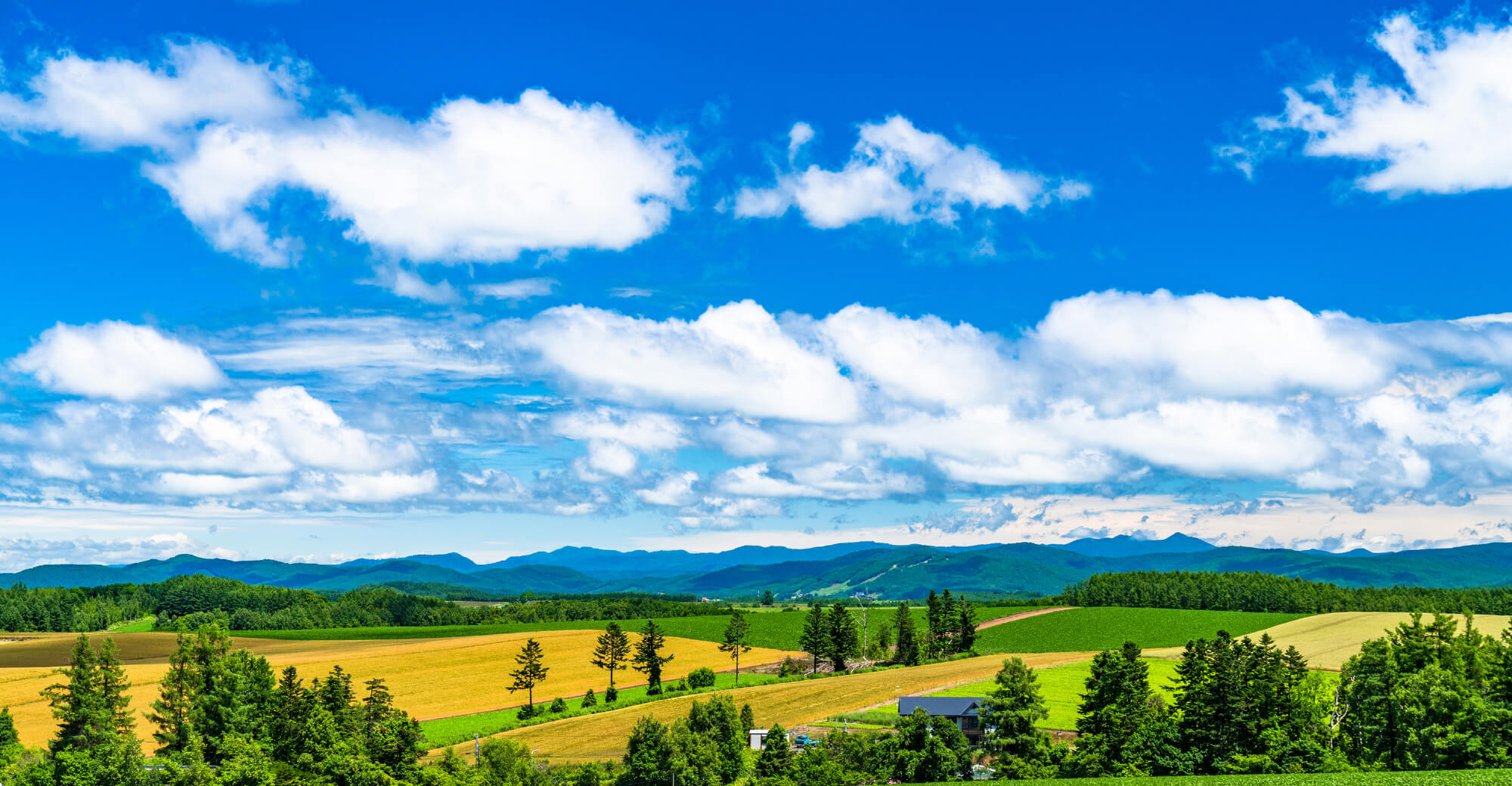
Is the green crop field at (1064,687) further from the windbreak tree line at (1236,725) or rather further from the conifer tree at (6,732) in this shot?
the conifer tree at (6,732)

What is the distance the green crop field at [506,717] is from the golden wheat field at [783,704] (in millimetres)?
3095

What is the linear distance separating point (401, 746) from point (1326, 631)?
15410 cm

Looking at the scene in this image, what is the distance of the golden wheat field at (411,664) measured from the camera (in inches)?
4481

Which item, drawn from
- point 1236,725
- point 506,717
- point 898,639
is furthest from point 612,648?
point 1236,725

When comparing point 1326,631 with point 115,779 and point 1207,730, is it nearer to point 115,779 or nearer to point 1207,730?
point 1207,730

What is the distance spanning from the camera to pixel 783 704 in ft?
363

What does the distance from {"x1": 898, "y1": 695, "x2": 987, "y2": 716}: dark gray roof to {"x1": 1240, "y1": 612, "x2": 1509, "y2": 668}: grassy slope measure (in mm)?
60742

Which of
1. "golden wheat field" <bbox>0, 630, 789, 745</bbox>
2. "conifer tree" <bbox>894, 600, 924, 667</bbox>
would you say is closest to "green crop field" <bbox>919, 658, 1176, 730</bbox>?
"conifer tree" <bbox>894, 600, 924, 667</bbox>

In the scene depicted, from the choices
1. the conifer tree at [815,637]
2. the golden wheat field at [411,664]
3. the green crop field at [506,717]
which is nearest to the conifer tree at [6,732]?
the golden wheat field at [411,664]

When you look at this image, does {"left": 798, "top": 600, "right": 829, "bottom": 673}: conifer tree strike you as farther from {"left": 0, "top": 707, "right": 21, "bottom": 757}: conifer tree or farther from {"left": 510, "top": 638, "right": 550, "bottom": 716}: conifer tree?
{"left": 0, "top": 707, "right": 21, "bottom": 757}: conifer tree

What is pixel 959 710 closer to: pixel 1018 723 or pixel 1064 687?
pixel 1064 687

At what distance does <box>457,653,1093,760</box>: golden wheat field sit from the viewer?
9069 cm

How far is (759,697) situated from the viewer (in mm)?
115875

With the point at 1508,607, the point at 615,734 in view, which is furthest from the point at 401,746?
the point at 1508,607
